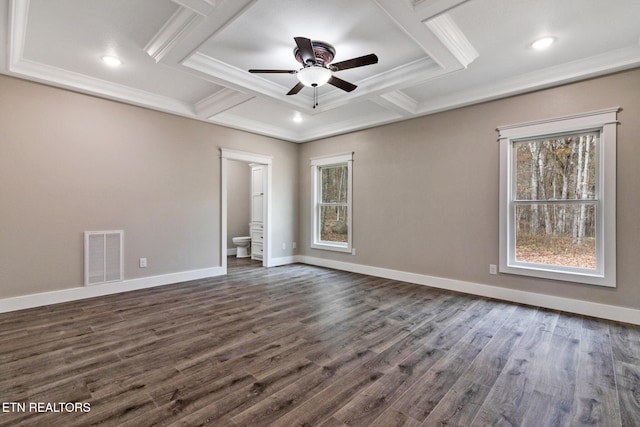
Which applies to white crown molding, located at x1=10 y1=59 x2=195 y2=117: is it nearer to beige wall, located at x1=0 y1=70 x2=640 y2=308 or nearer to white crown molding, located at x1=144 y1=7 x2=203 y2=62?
beige wall, located at x1=0 y1=70 x2=640 y2=308

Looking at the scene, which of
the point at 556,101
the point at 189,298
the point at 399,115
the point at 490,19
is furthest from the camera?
the point at 399,115

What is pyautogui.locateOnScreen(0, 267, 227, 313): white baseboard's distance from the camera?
131 inches

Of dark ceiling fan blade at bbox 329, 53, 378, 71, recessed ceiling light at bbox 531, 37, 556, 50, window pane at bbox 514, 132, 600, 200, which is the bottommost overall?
window pane at bbox 514, 132, 600, 200

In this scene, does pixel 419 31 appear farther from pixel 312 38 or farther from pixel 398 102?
pixel 398 102

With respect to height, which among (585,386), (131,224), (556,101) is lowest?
(585,386)

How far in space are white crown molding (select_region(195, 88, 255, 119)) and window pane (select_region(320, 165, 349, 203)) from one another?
2473mm

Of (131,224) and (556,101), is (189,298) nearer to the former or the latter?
(131,224)

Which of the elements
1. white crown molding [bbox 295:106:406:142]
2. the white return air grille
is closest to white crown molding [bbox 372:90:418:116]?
white crown molding [bbox 295:106:406:142]

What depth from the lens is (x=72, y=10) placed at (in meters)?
2.42

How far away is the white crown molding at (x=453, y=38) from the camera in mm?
2422

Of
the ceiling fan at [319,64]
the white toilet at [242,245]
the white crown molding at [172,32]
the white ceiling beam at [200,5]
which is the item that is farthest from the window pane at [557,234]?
the white toilet at [242,245]

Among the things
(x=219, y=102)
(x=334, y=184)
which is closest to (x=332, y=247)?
(x=334, y=184)

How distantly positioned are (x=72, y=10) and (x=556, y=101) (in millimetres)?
4913

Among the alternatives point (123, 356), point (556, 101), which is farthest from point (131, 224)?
point (556, 101)
